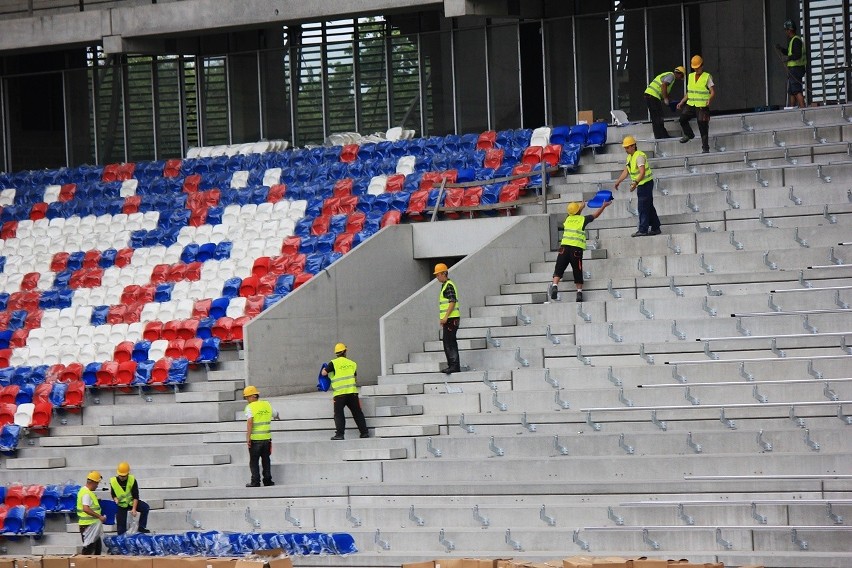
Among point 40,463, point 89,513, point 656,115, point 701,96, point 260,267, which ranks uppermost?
point 701,96

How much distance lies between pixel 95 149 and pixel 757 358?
1754 centimetres

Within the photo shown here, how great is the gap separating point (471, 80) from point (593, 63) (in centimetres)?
233

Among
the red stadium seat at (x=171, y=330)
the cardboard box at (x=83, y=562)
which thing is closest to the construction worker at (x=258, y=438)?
the cardboard box at (x=83, y=562)

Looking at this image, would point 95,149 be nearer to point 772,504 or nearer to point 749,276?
point 749,276

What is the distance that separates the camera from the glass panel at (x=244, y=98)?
30703 mm

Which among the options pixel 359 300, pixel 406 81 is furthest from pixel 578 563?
pixel 406 81

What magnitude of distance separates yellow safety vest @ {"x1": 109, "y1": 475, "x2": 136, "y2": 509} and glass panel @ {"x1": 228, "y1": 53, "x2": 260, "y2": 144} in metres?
12.3

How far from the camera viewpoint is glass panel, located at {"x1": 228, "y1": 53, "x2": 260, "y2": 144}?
30.7 m

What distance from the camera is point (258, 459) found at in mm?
19516

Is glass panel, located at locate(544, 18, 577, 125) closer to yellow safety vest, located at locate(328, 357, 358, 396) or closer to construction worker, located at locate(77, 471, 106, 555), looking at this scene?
yellow safety vest, located at locate(328, 357, 358, 396)

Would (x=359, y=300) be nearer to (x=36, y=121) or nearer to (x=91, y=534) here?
(x=91, y=534)

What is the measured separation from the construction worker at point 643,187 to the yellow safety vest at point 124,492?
7.61 m

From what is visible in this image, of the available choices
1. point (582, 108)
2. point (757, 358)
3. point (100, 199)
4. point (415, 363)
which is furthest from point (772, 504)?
point (100, 199)

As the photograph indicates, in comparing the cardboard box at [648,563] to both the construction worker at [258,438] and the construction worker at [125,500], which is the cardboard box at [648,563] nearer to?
the construction worker at [258,438]
